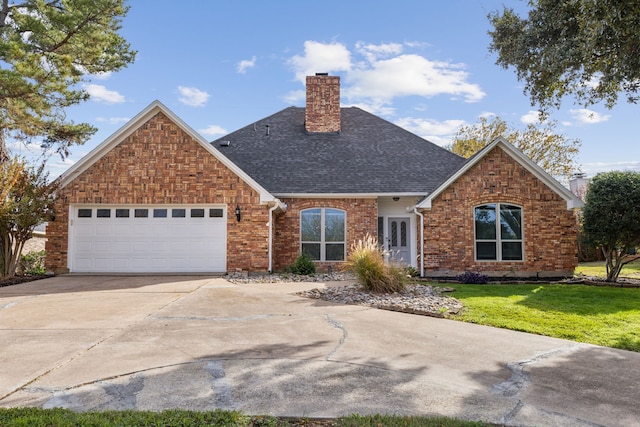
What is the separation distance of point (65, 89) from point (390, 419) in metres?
17.0

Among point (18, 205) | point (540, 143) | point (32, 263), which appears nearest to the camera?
point (18, 205)

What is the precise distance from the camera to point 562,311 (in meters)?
8.54

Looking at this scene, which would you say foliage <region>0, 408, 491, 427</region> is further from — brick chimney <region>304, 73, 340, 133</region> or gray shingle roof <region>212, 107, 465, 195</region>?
brick chimney <region>304, 73, 340, 133</region>

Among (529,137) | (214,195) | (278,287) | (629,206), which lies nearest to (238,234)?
(214,195)

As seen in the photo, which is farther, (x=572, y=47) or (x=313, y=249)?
(x=313, y=249)

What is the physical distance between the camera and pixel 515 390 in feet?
13.9

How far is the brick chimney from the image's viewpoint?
19109mm

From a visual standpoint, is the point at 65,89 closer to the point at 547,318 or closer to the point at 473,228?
the point at 473,228

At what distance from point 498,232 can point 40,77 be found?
1685 centimetres

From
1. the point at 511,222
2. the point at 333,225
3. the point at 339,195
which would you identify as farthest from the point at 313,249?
the point at 511,222

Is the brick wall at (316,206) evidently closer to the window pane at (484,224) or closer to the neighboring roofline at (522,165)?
the neighboring roofline at (522,165)

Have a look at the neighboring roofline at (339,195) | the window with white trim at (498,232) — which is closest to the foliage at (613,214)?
the window with white trim at (498,232)

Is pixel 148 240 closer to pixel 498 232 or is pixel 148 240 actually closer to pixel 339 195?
pixel 339 195

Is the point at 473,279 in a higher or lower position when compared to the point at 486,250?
lower
